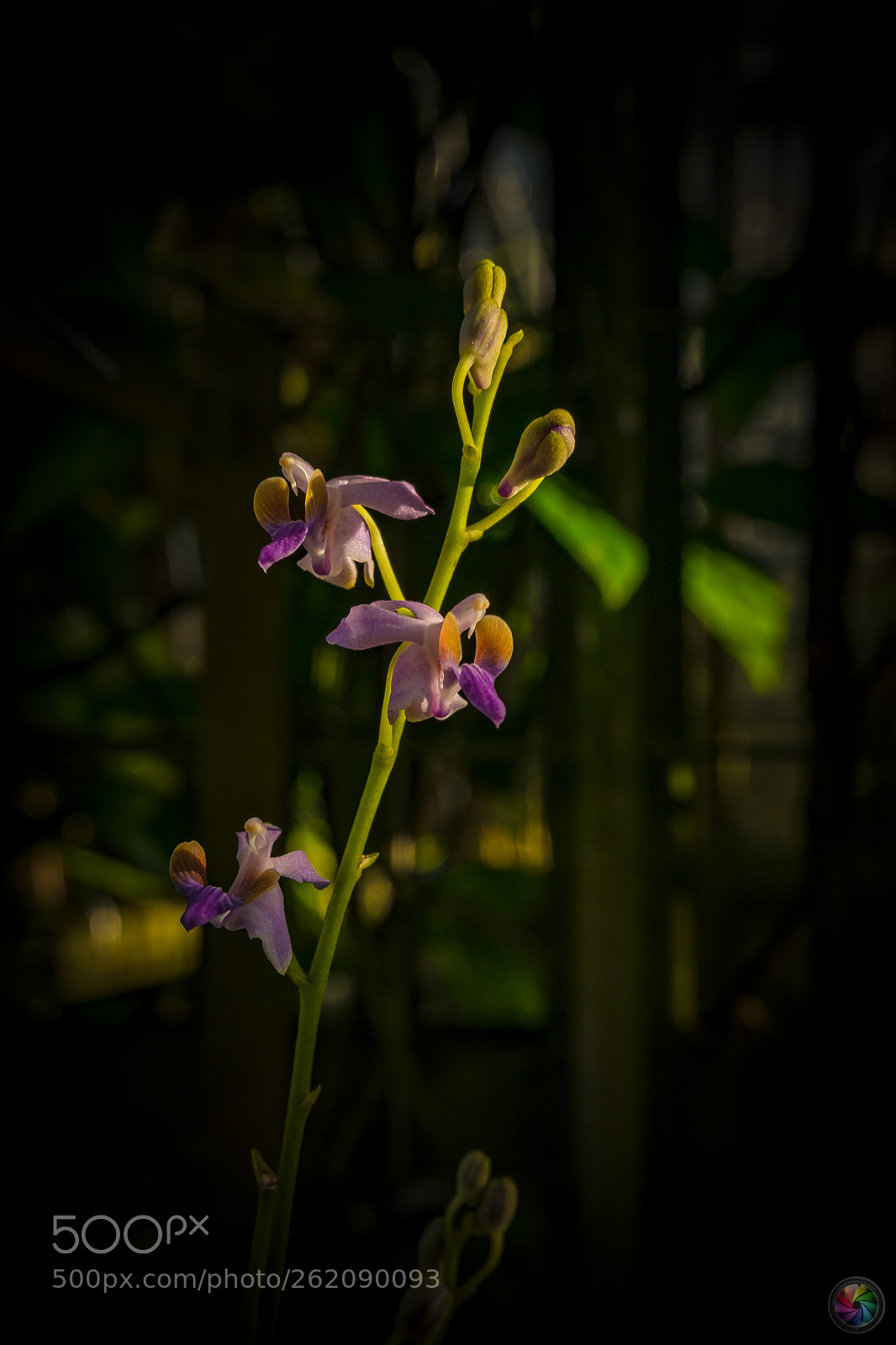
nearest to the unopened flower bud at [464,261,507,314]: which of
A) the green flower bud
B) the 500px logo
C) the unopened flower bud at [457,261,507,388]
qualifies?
the unopened flower bud at [457,261,507,388]

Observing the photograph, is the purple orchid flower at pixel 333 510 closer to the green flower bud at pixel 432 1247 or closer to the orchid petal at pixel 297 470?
the orchid petal at pixel 297 470

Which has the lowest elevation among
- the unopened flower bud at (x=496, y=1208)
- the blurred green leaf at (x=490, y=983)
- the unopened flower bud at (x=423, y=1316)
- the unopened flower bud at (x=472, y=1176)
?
the blurred green leaf at (x=490, y=983)

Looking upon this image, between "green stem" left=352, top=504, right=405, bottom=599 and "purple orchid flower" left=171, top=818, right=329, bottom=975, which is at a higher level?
"green stem" left=352, top=504, right=405, bottom=599

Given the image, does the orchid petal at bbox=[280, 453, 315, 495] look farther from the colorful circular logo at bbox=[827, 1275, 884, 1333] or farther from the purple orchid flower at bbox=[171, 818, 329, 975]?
the colorful circular logo at bbox=[827, 1275, 884, 1333]

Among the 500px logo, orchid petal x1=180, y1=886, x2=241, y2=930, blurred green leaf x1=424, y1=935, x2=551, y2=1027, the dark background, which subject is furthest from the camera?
blurred green leaf x1=424, y1=935, x2=551, y2=1027

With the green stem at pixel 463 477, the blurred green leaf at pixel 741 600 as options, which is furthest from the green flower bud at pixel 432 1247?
the blurred green leaf at pixel 741 600

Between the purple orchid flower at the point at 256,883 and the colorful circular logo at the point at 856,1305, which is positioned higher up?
the purple orchid flower at the point at 256,883

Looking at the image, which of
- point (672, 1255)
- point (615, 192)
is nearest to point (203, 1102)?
point (672, 1255)
